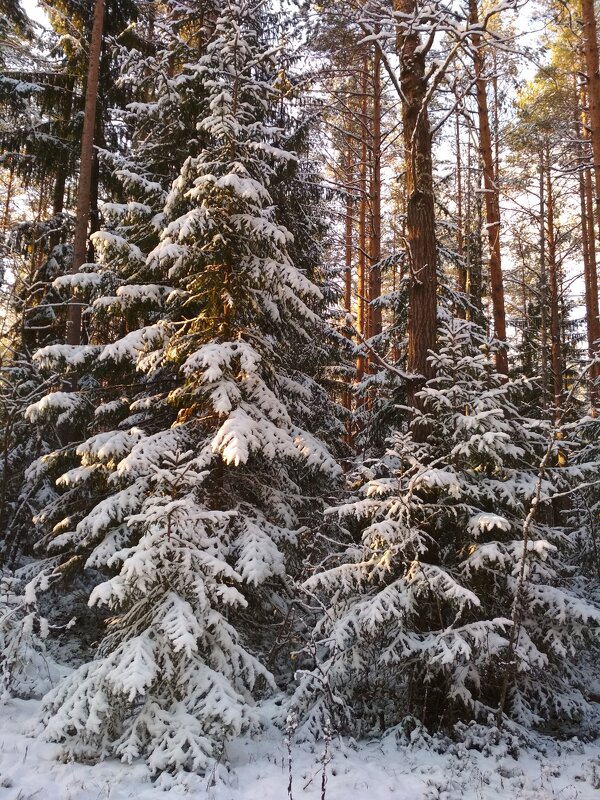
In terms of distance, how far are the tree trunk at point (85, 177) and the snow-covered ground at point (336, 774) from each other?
20.4 ft

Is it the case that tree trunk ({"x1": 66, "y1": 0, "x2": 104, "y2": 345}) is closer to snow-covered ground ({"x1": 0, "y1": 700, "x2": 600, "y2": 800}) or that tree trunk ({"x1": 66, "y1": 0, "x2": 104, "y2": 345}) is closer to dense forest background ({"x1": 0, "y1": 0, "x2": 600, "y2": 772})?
dense forest background ({"x1": 0, "y1": 0, "x2": 600, "y2": 772})

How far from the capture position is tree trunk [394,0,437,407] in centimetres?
709

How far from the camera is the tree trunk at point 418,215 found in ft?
23.3

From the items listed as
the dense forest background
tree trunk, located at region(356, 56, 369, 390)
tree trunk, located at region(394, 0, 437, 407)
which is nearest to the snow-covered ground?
the dense forest background

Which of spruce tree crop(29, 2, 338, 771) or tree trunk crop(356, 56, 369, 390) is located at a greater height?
tree trunk crop(356, 56, 369, 390)

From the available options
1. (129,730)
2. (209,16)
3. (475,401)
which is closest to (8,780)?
(129,730)

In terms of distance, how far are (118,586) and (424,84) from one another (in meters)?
7.28

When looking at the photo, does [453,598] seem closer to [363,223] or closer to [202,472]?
[202,472]

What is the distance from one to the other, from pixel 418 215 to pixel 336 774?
255 inches

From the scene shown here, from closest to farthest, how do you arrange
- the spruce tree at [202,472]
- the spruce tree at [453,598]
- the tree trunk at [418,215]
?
the spruce tree at [202,472] < the spruce tree at [453,598] < the tree trunk at [418,215]

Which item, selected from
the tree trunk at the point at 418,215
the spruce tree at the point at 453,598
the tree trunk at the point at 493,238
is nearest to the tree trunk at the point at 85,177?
the tree trunk at the point at 418,215

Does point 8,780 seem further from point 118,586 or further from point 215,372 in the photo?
point 215,372

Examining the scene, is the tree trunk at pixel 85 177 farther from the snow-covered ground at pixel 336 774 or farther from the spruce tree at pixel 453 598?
the snow-covered ground at pixel 336 774

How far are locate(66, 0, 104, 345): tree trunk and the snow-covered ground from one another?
6221mm
